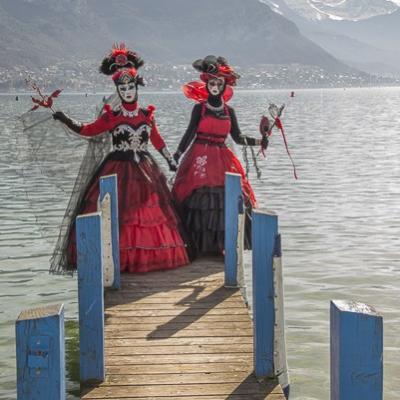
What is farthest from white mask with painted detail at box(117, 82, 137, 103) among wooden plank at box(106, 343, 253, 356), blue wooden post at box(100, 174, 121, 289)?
wooden plank at box(106, 343, 253, 356)

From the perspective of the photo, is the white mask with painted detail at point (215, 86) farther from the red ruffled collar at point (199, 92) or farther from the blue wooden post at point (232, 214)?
the blue wooden post at point (232, 214)

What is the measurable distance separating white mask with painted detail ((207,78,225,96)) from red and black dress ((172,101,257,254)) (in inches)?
6.4

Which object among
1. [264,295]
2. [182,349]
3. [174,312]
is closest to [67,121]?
[174,312]

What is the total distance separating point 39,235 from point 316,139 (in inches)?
1283

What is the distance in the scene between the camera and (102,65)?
9438 millimetres

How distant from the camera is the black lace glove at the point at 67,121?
9.19 metres

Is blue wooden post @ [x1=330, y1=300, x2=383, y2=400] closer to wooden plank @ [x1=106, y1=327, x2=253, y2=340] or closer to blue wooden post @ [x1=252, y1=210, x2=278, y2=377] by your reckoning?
blue wooden post @ [x1=252, y1=210, x2=278, y2=377]

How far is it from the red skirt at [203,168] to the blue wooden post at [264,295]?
12.2 feet

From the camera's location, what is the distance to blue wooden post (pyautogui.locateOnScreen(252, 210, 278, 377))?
5.69 metres

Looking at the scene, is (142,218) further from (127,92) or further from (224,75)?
(224,75)

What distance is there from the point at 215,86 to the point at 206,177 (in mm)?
1078

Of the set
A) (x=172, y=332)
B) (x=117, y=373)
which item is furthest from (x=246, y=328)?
(x=117, y=373)

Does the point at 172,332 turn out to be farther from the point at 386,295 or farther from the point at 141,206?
the point at 386,295

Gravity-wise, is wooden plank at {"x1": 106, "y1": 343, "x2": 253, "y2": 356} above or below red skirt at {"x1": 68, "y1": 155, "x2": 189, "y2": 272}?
below
